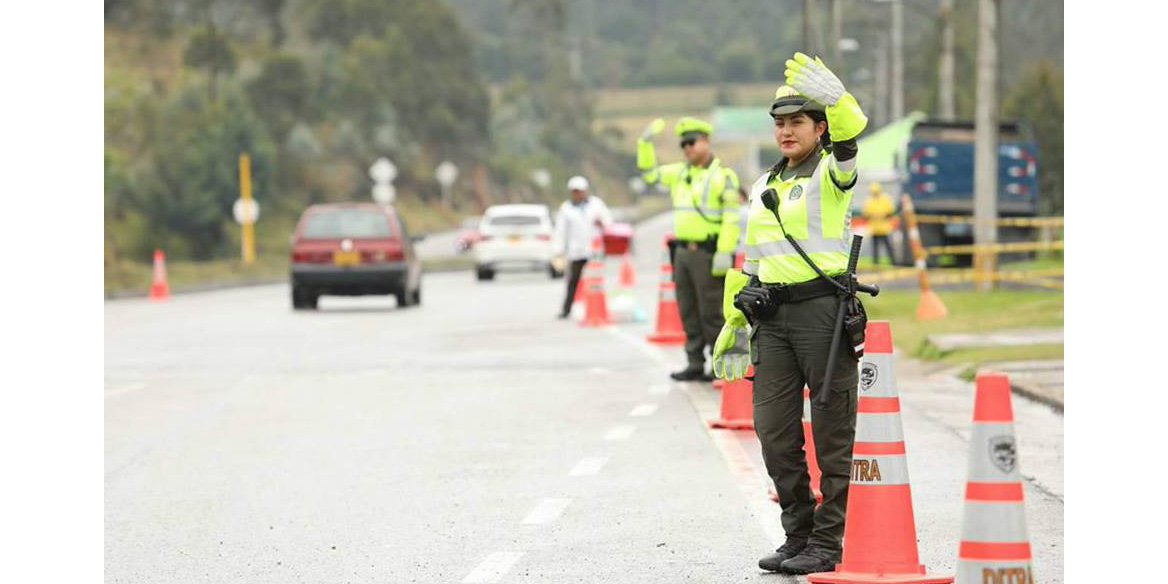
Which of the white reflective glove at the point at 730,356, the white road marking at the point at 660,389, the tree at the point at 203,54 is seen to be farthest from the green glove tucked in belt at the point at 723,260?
the tree at the point at 203,54

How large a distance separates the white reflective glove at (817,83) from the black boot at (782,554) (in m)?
1.70

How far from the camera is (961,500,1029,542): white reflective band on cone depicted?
6.50 m

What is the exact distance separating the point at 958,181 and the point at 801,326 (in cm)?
3205

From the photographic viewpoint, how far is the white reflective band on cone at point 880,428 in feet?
25.4

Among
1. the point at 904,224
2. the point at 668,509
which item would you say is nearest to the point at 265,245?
the point at 904,224

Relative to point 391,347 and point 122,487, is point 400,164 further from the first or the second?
point 122,487

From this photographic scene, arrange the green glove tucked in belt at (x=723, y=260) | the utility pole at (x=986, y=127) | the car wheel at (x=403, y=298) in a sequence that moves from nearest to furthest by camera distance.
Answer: the green glove tucked in belt at (x=723, y=260)
the utility pole at (x=986, y=127)
the car wheel at (x=403, y=298)

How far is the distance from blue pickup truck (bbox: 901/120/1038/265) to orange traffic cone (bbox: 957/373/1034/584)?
31.9m

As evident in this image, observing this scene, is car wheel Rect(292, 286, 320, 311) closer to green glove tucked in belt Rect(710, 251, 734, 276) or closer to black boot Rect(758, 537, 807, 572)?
green glove tucked in belt Rect(710, 251, 734, 276)

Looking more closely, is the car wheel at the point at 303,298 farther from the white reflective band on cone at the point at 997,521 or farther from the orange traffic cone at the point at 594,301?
the white reflective band on cone at the point at 997,521

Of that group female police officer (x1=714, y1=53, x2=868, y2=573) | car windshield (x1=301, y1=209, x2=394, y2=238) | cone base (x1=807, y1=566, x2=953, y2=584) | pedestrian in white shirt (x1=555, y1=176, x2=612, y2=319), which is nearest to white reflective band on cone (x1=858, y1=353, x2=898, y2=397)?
female police officer (x1=714, y1=53, x2=868, y2=573)

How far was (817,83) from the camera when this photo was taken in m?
7.91

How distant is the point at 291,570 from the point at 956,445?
5.17 metres

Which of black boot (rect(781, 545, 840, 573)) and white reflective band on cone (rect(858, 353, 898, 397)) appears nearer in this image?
white reflective band on cone (rect(858, 353, 898, 397))
